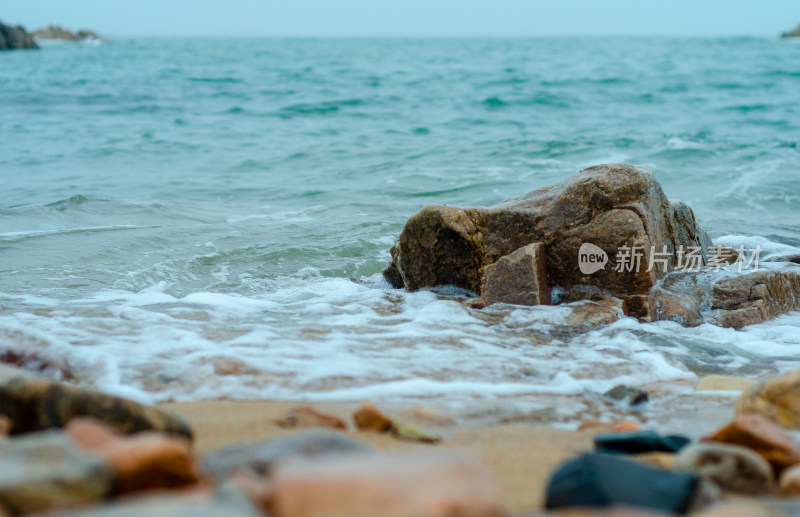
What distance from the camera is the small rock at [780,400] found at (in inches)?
106

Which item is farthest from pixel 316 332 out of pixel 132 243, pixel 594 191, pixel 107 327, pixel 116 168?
pixel 116 168

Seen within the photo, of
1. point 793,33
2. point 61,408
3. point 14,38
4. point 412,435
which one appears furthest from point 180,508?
point 793,33

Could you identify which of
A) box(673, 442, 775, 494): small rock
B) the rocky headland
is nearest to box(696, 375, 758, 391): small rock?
the rocky headland

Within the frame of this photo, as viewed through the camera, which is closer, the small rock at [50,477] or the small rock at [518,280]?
the small rock at [50,477]

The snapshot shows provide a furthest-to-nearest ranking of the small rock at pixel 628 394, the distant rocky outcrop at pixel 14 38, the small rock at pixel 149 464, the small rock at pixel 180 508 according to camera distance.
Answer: the distant rocky outcrop at pixel 14 38 → the small rock at pixel 628 394 → the small rock at pixel 149 464 → the small rock at pixel 180 508

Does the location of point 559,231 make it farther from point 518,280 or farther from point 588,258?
point 518,280

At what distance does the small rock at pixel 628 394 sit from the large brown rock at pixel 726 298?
140 cm

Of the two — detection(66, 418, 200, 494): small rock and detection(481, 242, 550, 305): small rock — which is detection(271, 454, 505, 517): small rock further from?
detection(481, 242, 550, 305): small rock

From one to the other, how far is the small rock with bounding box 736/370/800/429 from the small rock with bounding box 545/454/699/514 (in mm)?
1063

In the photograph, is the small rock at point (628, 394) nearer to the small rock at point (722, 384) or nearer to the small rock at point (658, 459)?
the small rock at point (722, 384)

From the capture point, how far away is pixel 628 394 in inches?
129

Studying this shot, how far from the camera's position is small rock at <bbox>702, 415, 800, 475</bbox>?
7.32 ft

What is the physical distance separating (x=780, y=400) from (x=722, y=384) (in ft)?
2.44

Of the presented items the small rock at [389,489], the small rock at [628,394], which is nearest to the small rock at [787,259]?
the small rock at [628,394]
